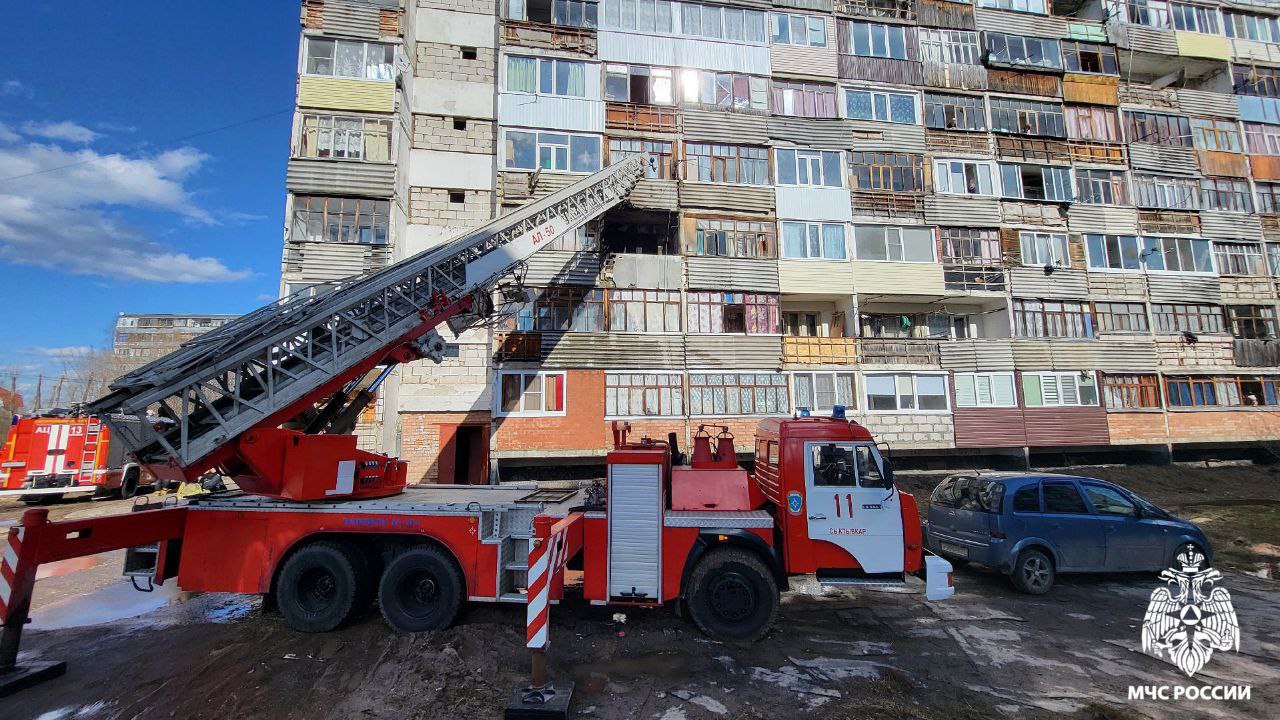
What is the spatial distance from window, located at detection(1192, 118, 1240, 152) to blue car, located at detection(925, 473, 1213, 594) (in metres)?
26.8

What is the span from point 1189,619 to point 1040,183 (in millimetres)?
22130

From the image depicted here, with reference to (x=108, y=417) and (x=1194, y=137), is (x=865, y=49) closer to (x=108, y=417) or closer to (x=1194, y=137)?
(x=1194, y=137)

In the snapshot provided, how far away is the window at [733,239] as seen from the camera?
19.0 m

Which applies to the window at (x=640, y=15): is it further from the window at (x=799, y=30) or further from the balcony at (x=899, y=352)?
the balcony at (x=899, y=352)

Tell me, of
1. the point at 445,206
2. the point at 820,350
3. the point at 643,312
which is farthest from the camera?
the point at 820,350

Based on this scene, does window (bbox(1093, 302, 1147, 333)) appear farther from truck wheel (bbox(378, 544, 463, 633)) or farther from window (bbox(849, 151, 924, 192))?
truck wheel (bbox(378, 544, 463, 633))

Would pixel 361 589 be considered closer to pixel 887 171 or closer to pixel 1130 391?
pixel 887 171

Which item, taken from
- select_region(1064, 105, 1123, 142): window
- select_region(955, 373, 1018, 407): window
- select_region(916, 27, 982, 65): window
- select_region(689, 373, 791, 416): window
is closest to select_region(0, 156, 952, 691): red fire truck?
select_region(689, 373, 791, 416): window

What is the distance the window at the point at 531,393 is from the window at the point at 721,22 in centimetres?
1521

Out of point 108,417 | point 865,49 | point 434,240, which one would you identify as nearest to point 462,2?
point 434,240

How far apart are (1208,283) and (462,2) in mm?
34697

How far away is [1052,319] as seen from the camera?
20.6 meters

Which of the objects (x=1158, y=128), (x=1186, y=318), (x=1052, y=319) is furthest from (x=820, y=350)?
(x=1158, y=128)

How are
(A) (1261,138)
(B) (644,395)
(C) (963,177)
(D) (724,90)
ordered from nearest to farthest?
1. (B) (644,395)
2. (D) (724,90)
3. (C) (963,177)
4. (A) (1261,138)
